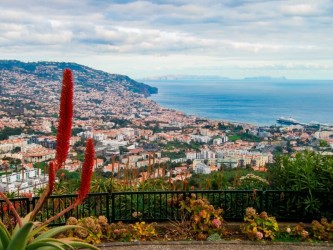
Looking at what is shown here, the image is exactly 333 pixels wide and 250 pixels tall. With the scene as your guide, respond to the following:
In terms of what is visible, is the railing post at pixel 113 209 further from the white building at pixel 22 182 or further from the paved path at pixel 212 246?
the white building at pixel 22 182

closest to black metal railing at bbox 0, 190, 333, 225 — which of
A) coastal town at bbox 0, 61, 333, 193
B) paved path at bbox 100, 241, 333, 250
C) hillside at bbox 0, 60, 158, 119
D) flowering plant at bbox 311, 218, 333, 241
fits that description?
flowering plant at bbox 311, 218, 333, 241

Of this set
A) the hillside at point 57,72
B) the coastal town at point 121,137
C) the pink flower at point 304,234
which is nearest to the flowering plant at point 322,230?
the pink flower at point 304,234

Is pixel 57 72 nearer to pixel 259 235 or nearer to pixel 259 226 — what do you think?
pixel 259 226

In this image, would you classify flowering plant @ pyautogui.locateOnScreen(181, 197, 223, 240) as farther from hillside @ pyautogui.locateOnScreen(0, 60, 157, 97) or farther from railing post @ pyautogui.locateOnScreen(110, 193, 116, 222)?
hillside @ pyautogui.locateOnScreen(0, 60, 157, 97)

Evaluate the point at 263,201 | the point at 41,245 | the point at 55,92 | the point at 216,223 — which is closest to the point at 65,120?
the point at 41,245

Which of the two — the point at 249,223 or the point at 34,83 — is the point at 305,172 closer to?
the point at 249,223
